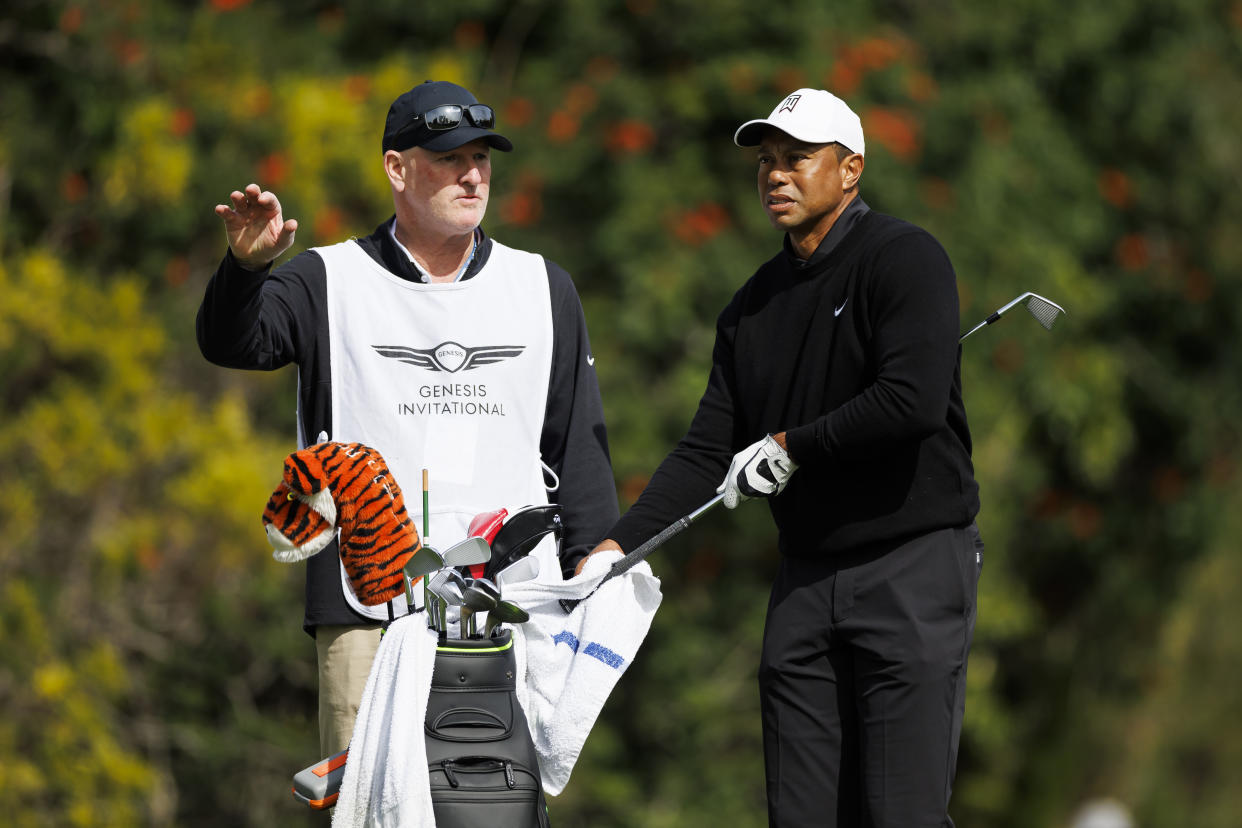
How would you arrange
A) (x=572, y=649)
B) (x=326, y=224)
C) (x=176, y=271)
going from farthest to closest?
(x=176, y=271) → (x=326, y=224) → (x=572, y=649)

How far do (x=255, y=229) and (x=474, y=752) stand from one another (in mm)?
1214

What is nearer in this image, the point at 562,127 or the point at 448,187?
the point at 448,187

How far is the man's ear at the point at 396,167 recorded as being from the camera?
13.3 feet

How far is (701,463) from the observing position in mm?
4055

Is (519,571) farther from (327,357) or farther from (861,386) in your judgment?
(861,386)

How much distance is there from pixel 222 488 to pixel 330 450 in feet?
13.7

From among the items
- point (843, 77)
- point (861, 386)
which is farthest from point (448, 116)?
point (843, 77)

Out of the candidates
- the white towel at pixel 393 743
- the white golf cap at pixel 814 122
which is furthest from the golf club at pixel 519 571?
the white golf cap at pixel 814 122

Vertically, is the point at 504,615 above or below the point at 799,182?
below

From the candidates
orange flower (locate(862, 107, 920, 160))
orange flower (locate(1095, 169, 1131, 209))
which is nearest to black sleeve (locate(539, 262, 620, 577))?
orange flower (locate(862, 107, 920, 160))

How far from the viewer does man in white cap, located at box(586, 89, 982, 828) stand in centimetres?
360

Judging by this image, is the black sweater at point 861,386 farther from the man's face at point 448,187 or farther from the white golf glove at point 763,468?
the man's face at point 448,187

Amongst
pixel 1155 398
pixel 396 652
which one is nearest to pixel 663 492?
pixel 396 652

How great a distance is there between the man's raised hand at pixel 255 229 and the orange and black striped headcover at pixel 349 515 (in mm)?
433
